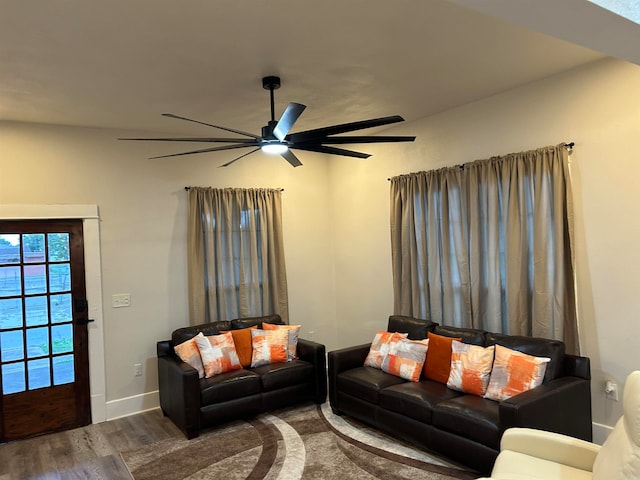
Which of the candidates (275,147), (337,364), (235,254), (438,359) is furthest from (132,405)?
(275,147)

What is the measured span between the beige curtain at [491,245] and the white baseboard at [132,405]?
2738mm

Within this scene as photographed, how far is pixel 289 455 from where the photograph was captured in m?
3.54

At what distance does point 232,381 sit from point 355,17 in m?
3.13

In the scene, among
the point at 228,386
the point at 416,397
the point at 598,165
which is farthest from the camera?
the point at 228,386

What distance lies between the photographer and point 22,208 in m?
4.16

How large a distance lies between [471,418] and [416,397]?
0.51 metres

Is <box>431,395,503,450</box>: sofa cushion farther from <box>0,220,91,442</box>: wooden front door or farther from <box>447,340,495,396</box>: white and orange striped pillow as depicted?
<box>0,220,91,442</box>: wooden front door

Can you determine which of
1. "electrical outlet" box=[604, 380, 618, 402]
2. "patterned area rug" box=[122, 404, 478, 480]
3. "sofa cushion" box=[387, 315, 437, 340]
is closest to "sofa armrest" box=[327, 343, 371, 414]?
"patterned area rug" box=[122, 404, 478, 480]

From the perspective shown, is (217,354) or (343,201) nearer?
(217,354)

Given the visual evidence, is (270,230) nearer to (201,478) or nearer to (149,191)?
(149,191)

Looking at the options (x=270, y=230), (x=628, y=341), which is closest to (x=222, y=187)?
(x=270, y=230)

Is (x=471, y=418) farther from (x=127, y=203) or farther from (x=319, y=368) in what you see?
(x=127, y=203)

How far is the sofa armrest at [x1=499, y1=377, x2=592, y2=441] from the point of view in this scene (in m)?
2.83

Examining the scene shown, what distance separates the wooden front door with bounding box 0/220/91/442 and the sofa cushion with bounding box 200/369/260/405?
1.34 m
